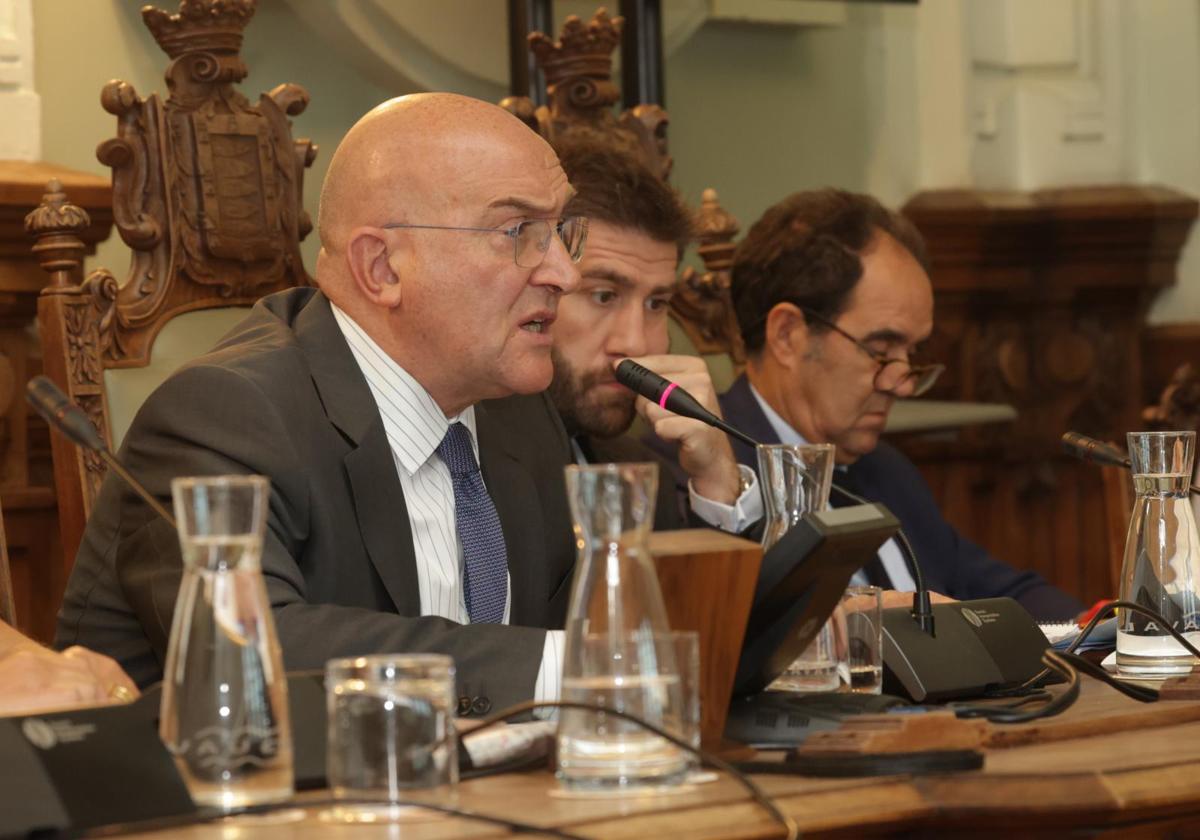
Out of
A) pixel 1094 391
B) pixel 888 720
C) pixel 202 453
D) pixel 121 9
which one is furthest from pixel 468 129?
pixel 1094 391

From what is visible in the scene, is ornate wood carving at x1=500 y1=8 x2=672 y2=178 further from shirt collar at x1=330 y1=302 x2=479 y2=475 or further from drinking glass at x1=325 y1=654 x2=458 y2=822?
drinking glass at x1=325 y1=654 x2=458 y2=822

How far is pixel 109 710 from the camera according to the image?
1208 mm

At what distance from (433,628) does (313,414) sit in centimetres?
43

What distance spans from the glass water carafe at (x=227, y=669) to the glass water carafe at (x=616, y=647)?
0.65 feet

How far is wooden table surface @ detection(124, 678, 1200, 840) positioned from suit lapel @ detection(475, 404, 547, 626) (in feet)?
2.82

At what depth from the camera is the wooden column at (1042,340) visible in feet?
14.6

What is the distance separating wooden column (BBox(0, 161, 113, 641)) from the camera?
305cm

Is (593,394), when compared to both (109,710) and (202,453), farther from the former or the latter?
(109,710)

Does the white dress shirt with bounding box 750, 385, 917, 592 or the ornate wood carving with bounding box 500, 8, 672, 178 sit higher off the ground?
the ornate wood carving with bounding box 500, 8, 672, 178

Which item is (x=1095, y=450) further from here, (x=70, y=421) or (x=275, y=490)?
(x=70, y=421)

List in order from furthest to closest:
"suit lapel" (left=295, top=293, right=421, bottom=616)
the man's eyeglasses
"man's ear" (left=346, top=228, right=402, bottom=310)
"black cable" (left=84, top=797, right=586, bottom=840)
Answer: the man's eyeglasses
"man's ear" (left=346, top=228, right=402, bottom=310)
"suit lapel" (left=295, top=293, right=421, bottom=616)
"black cable" (left=84, top=797, right=586, bottom=840)

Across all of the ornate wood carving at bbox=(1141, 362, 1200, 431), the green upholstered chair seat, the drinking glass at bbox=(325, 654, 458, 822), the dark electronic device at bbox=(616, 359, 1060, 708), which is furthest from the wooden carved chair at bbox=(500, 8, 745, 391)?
the drinking glass at bbox=(325, 654, 458, 822)

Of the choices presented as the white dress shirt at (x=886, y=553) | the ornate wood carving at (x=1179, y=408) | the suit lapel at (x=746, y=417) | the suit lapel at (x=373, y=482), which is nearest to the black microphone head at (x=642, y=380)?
the suit lapel at (x=373, y=482)

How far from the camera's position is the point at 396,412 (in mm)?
2123
